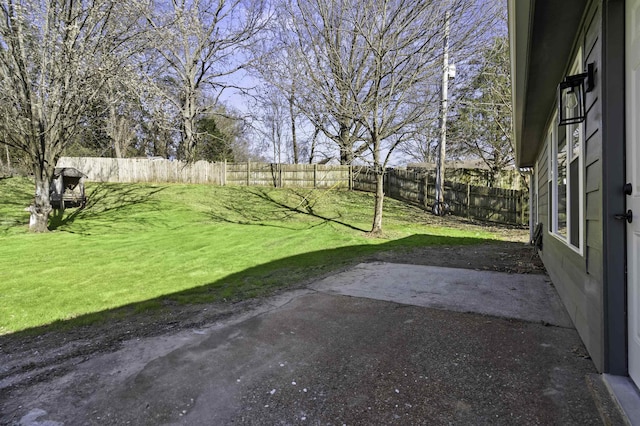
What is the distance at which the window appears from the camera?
8.86 feet

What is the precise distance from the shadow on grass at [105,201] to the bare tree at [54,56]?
3.15m

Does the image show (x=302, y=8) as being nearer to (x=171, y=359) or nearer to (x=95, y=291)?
(x=95, y=291)

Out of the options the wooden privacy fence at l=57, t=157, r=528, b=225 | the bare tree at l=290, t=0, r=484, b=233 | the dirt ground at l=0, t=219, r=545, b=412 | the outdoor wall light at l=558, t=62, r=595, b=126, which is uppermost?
the bare tree at l=290, t=0, r=484, b=233

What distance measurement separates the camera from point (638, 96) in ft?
5.53

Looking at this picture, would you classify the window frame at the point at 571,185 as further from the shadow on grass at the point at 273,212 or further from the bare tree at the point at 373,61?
the shadow on grass at the point at 273,212

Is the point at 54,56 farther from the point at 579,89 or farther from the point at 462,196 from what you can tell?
the point at 462,196

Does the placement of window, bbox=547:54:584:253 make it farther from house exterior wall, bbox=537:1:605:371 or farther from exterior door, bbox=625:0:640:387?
exterior door, bbox=625:0:640:387

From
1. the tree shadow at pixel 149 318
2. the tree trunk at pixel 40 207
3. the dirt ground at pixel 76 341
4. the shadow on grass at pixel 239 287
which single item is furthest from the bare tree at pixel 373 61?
the tree trunk at pixel 40 207

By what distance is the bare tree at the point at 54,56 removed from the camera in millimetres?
7512

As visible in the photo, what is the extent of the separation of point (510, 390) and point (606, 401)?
419 millimetres

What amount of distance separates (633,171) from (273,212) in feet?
40.4

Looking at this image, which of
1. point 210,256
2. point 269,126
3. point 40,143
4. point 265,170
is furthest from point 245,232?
point 269,126

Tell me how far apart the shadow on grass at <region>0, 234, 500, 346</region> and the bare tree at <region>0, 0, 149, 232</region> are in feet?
19.5

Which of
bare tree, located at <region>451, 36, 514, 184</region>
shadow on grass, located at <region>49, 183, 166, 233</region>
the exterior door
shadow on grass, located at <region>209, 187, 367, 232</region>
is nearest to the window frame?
the exterior door
